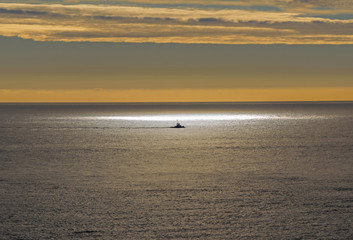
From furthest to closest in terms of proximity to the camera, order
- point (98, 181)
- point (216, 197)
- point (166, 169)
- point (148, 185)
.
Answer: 1. point (166, 169)
2. point (98, 181)
3. point (148, 185)
4. point (216, 197)

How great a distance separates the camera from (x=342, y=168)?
6494 cm

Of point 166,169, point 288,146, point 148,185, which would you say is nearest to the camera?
point 148,185

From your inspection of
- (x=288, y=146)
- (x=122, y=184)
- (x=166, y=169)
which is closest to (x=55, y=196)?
(x=122, y=184)

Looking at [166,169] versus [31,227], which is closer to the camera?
[31,227]

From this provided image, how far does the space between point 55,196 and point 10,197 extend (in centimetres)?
362

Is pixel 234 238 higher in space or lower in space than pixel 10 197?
lower

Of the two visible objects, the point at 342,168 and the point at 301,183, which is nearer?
the point at 301,183

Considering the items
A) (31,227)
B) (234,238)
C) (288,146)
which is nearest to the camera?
(234,238)

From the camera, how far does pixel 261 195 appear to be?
44.9 m

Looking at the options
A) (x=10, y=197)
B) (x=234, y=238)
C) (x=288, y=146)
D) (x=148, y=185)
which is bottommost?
(x=234, y=238)

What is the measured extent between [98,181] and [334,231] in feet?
91.0

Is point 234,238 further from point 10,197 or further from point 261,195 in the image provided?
point 10,197

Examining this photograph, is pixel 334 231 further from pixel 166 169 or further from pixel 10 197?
pixel 166 169

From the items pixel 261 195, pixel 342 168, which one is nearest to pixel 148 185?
pixel 261 195
